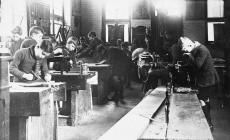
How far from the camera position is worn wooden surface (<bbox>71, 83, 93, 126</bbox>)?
710 cm

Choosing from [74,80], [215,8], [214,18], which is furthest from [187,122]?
[215,8]

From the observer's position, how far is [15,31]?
29.1ft

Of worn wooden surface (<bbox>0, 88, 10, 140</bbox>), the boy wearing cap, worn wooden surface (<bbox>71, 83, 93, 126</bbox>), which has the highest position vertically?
the boy wearing cap

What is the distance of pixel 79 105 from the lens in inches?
292

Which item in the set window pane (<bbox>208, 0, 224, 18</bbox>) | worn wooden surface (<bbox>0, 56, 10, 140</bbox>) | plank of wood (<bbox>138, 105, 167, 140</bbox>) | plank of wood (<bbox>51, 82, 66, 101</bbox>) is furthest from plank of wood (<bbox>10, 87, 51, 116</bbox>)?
window pane (<bbox>208, 0, 224, 18</bbox>)

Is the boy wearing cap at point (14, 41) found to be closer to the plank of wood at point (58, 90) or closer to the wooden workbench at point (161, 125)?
the plank of wood at point (58, 90)

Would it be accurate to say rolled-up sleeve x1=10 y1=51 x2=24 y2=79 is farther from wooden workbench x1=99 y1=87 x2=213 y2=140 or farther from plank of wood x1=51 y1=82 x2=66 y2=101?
wooden workbench x1=99 y1=87 x2=213 y2=140

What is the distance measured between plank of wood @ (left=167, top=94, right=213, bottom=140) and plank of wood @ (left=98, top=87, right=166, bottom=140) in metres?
0.28

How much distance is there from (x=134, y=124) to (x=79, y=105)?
134 inches

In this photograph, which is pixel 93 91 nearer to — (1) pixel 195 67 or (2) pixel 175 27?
(1) pixel 195 67

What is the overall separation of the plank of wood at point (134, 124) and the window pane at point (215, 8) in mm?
Answer: 10195

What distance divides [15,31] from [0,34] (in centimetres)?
50

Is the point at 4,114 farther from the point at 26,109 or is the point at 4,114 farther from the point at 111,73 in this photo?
the point at 111,73

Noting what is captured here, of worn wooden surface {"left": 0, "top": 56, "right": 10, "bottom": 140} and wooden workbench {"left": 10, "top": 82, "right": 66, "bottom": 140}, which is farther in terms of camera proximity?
wooden workbench {"left": 10, "top": 82, "right": 66, "bottom": 140}
